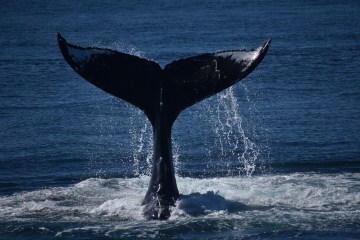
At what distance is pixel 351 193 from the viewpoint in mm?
13555

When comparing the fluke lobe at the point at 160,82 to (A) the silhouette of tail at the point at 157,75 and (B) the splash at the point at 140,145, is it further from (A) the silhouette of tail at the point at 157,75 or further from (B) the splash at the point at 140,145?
(B) the splash at the point at 140,145

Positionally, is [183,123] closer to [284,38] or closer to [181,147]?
[181,147]

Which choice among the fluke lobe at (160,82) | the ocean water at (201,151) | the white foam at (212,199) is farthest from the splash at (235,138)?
the fluke lobe at (160,82)

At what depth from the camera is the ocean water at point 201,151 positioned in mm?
12273

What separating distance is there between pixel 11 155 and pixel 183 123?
17.0 ft

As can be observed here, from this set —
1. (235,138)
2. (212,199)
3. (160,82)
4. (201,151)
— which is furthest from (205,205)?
(235,138)

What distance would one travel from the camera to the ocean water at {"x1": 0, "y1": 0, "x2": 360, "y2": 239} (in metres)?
12.3

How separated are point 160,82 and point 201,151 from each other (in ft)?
19.2

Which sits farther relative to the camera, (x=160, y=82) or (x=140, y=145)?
(x=140, y=145)

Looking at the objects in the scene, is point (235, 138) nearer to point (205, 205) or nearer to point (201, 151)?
point (201, 151)

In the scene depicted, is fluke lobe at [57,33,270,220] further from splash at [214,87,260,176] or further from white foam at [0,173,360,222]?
splash at [214,87,260,176]

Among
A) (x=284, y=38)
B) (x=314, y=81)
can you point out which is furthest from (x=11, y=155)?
(x=284, y=38)

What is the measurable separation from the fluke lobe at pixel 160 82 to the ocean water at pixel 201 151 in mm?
595

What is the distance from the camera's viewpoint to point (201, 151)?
18.3 meters
